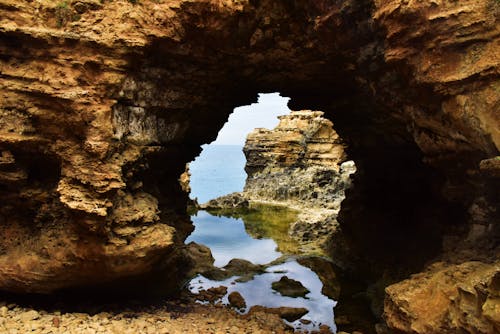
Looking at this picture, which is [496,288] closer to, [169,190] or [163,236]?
[163,236]

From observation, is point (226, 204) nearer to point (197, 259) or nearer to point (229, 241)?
point (229, 241)

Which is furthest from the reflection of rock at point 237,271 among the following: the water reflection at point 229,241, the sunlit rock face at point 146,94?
the sunlit rock face at point 146,94

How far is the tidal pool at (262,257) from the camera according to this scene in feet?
43.4

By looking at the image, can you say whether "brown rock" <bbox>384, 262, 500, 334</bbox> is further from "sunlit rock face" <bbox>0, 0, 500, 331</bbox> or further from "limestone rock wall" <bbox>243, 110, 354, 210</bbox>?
"limestone rock wall" <bbox>243, 110, 354, 210</bbox>

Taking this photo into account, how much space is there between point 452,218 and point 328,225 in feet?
38.2

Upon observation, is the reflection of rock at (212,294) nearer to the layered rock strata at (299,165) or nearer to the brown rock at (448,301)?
the brown rock at (448,301)

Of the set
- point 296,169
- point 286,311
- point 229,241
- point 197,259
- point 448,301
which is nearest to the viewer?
point 448,301

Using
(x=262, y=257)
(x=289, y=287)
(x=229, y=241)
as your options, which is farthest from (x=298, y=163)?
(x=289, y=287)

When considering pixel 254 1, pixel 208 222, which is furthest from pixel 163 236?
pixel 208 222

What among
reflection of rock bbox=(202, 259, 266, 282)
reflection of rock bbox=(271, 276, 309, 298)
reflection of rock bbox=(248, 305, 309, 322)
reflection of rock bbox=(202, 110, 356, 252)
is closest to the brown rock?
reflection of rock bbox=(248, 305, 309, 322)

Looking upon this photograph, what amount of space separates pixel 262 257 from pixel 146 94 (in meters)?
11.7

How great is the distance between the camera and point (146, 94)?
35.2 ft

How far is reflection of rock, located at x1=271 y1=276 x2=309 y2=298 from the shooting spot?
46.8 feet

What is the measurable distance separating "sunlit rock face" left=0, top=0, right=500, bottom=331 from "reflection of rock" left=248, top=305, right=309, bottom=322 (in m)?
3.48
